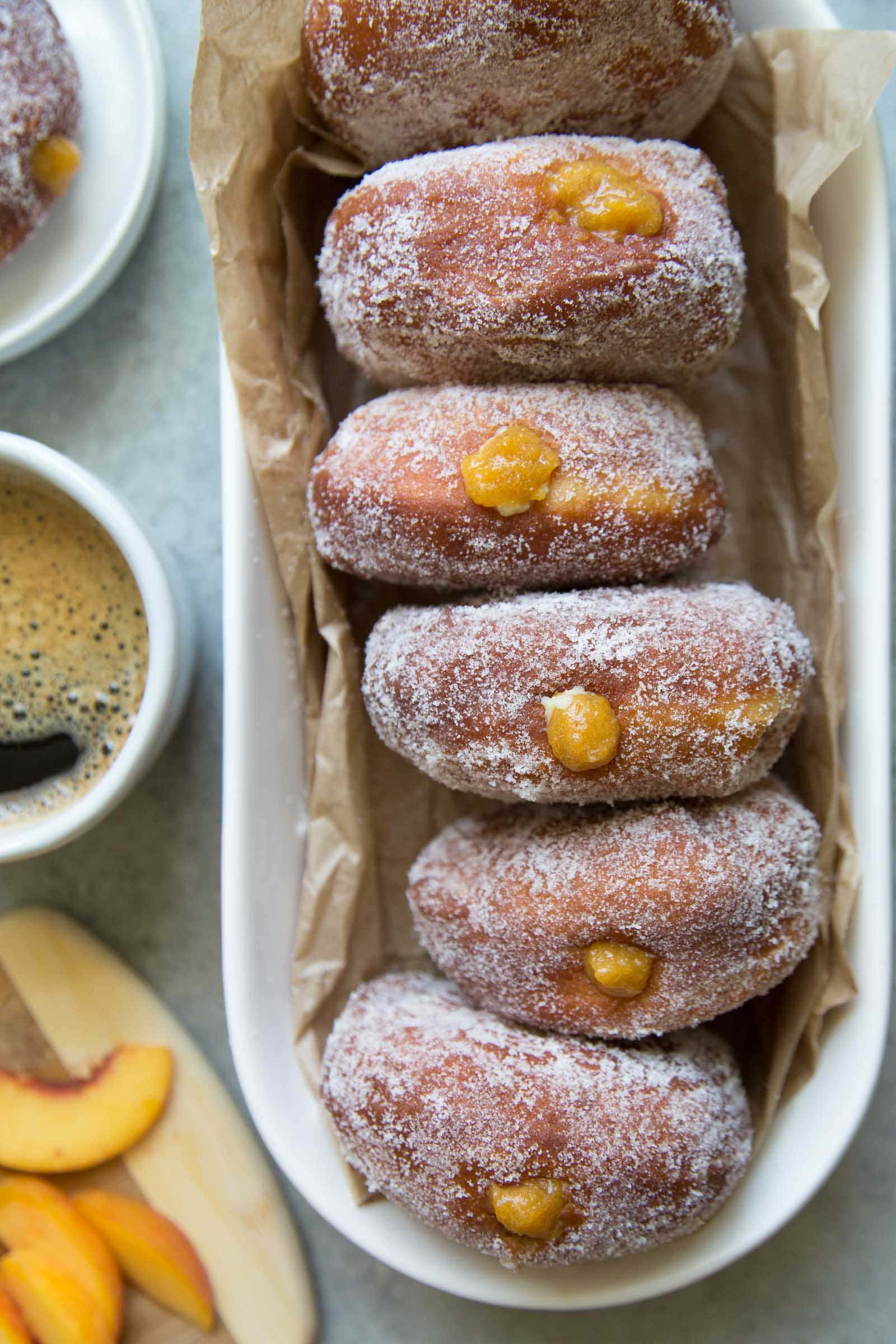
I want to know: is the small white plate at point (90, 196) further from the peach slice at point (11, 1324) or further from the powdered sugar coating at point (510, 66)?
→ the peach slice at point (11, 1324)

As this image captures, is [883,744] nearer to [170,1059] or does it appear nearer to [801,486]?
[801,486]

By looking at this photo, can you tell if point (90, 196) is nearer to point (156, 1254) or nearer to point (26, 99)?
point (26, 99)

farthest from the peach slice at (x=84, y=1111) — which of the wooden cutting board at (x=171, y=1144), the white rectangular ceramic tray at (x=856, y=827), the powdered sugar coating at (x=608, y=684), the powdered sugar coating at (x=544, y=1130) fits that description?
the powdered sugar coating at (x=608, y=684)

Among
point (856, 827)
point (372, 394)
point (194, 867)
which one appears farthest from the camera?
point (194, 867)

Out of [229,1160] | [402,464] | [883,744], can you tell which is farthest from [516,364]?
[229,1160]

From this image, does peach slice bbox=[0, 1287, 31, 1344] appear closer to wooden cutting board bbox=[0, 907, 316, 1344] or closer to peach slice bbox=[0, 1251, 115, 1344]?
peach slice bbox=[0, 1251, 115, 1344]

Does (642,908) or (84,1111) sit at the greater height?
(642,908)

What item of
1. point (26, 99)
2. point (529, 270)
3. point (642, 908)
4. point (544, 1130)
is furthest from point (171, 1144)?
point (26, 99)
